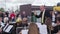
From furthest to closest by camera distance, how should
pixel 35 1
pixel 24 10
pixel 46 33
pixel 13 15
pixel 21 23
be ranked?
pixel 35 1
pixel 13 15
pixel 24 10
pixel 21 23
pixel 46 33

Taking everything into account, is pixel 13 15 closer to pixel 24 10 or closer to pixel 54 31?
pixel 24 10

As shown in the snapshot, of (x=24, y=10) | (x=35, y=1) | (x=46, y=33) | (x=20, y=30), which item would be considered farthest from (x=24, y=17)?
(x=35, y=1)

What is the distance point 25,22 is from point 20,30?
277 millimetres

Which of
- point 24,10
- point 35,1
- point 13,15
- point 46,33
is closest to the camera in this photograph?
point 46,33

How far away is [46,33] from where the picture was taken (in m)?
1.46

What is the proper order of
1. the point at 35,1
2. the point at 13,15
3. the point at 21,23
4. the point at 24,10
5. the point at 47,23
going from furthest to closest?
the point at 35,1
the point at 13,15
the point at 24,10
the point at 21,23
the point at 47,23

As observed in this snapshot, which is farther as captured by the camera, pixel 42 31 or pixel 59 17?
pixel 59 17

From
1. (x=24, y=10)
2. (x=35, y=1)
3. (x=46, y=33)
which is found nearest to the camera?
(x=46, y=33)

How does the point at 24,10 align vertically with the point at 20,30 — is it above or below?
above

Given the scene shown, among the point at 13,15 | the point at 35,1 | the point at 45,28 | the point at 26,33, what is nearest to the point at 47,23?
the point at 45,28

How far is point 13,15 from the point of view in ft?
9.19

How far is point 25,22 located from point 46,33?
0.41 meters

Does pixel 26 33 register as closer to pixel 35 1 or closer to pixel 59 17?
pixel 59 17

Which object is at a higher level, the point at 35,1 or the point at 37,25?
the point at 35,1
